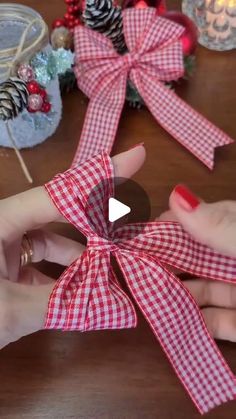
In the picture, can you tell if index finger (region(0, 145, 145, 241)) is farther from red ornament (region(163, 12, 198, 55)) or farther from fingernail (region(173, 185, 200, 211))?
red ornament (region(163, 12, 198, 55))

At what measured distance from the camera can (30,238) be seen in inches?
20.0

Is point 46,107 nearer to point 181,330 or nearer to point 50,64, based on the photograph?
point 50,64

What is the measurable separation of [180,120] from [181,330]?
0.91 feet

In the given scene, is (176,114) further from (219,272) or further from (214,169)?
(219,272)

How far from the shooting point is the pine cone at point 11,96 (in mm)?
541

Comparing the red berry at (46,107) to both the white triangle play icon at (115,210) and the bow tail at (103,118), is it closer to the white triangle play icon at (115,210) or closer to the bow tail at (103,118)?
the bow tail at (103,118)

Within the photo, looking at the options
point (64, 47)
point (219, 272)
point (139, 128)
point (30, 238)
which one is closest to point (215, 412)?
point (219, 272)

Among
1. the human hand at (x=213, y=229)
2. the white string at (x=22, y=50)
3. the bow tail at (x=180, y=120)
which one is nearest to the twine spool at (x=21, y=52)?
the white string at (x=22, y=50)

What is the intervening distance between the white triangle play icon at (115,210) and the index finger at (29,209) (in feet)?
0.09

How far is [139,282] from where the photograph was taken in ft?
1.42

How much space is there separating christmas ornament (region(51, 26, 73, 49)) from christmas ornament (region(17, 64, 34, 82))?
0.11 meters

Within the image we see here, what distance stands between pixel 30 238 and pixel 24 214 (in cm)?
7

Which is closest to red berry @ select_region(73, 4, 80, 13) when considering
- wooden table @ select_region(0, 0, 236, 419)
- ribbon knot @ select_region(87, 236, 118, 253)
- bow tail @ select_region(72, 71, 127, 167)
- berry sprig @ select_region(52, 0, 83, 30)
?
berry sprig @ select_region(52, 0, 83, 30)

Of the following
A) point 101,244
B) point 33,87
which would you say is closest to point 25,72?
point 33,87
